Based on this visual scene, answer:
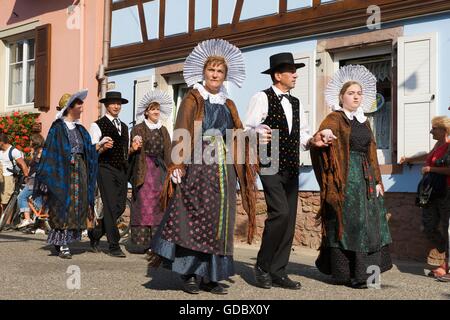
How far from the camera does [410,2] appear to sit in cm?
A: 966

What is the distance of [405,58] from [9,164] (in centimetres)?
784

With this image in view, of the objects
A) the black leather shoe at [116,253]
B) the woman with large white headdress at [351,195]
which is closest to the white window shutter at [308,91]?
the black leather shoe at [116,253]

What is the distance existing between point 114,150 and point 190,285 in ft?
12.0

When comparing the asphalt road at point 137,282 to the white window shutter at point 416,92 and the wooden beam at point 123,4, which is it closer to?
the white window shutter at point 416,92

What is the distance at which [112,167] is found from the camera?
30.2ft

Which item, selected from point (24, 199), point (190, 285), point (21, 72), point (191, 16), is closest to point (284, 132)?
point (190, 285)

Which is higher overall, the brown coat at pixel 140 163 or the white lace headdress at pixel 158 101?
the white lace headdress at pixel 158 101

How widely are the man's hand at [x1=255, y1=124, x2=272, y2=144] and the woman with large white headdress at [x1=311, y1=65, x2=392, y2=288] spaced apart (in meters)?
0.52

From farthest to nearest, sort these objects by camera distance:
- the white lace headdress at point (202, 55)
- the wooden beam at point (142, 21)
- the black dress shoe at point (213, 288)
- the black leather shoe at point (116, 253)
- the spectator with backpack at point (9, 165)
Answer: the wooden beam at point (142, 21) < the spectator with backpack at point (9, 165) < the black leather shoe at point (116, 253) < the white lace headdress at point (202, 55) < the black dress shoe at point (213, 288)

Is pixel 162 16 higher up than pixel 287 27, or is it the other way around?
pixel 162 16

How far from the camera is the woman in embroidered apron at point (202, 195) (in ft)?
19.1

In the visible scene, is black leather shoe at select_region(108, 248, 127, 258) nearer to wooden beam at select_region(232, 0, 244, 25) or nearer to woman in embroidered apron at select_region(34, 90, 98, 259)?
woman in embroidered apron at select_region(34, 90, 98, 259)

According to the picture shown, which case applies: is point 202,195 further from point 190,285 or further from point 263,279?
point 263,279
